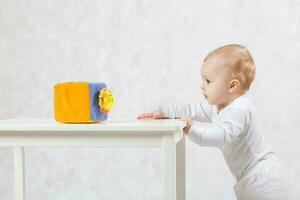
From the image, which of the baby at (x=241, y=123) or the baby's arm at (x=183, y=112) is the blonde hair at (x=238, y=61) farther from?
the baby's arm at (x=183, y=112)

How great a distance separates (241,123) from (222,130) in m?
0.07

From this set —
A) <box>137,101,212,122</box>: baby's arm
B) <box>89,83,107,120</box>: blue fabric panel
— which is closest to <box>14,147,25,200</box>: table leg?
<box>89,83,107,120</box>: blue fabric panel

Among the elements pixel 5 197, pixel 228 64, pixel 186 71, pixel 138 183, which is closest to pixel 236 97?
pixel 228 64

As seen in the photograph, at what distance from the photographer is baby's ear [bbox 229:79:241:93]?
4.44 ft

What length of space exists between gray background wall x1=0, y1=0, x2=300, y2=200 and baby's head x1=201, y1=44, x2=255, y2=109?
2.30 feet

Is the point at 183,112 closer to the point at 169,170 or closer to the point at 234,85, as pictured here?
the point at 234,85

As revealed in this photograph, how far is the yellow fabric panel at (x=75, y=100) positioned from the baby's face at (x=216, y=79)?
1.06 feet

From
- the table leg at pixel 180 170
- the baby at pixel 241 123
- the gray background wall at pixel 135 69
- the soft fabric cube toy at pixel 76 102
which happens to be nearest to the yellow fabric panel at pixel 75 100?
the soft fabric cube toy at pixel 76 102

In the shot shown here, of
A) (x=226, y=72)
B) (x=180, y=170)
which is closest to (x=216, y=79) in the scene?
(x=226, y=72)

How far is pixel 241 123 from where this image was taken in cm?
132

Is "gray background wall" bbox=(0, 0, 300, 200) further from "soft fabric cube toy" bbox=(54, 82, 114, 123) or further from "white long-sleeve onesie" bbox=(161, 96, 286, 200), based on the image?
"soft fabric cube toy" bbox=(54, 82, 114, 123)

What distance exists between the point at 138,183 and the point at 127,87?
35cm

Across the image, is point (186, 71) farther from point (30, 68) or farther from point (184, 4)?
point (30, 68)

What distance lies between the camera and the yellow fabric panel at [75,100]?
3.85ft
